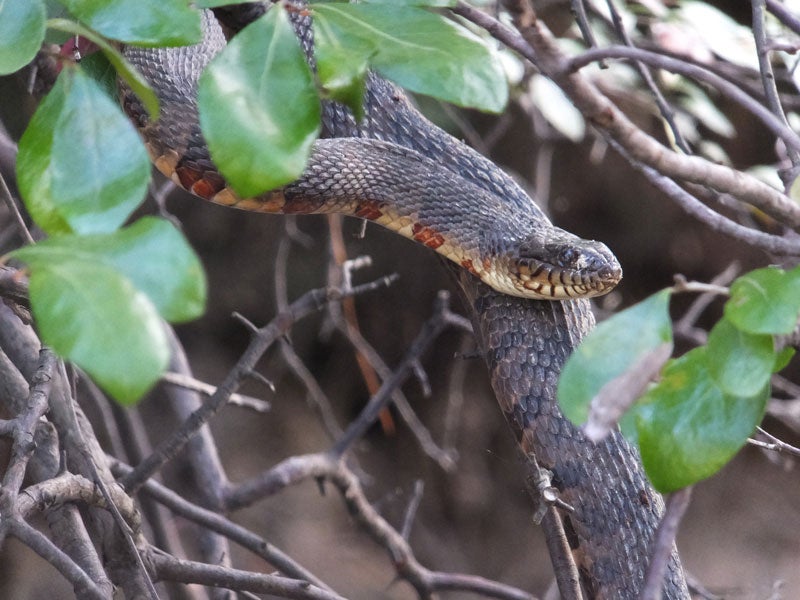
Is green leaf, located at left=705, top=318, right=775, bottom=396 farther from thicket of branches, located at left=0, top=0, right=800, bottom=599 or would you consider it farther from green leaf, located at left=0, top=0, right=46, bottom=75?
green leaf, located at left=0, top=0, right=46, bottom=75

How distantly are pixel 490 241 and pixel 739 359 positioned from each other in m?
1.08

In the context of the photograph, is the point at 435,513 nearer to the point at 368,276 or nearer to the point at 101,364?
the point at 368,276

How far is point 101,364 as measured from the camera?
0.71 m

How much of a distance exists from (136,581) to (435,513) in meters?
3.91

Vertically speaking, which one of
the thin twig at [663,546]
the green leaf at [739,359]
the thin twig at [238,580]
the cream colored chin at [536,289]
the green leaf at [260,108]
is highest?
the green leaf at [260,108]

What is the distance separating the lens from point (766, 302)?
3.07 ft

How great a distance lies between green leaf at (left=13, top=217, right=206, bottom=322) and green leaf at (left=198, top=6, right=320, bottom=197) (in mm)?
117

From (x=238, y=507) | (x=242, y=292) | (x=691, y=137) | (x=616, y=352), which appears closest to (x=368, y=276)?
(x=242, y=292)

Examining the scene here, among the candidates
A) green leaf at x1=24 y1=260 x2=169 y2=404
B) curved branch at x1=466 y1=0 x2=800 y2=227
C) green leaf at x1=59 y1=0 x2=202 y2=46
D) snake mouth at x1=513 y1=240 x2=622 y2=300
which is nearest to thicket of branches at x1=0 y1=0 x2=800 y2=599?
curved branch at x1=466 y1=0 x2=800 y2=227

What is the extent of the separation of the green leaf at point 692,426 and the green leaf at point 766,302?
0.25 ft

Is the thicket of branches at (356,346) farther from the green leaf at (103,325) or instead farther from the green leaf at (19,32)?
the green leaf at (19,32)

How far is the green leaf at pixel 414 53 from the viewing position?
3.15 ft

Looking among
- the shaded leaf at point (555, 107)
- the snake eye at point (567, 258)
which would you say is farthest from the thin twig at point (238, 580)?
the shaded leaf at point (555, 107)

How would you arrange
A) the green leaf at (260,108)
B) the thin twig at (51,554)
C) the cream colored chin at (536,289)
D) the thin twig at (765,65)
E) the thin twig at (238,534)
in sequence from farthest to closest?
the thin twig at (238,534) → the cream colored chin at (536,289) → the thin twig at (765,65) → the thin twig at (51,554) → the green leaf at (260,108)
